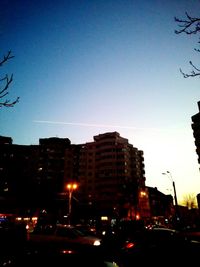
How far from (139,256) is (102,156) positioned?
10582 centimetres

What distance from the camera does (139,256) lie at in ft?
36.6

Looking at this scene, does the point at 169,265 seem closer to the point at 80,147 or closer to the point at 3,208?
the point at 3,208

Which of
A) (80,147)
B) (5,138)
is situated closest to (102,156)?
(80,147)

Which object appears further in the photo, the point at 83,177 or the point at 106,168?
the point at 83,177

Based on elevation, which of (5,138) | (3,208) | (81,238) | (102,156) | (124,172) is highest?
(5,138)

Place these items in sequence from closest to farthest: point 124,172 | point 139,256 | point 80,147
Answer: point 139,256
point 124,172
point 80,147

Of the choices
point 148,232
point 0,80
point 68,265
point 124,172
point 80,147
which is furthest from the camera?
point 80,147

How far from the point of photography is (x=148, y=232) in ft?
40.3

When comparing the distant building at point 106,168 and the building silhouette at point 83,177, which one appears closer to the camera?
the building silhouette at point 83,177

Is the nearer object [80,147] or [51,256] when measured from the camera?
[51,256]

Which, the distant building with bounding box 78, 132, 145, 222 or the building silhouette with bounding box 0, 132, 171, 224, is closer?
the building silhouette with bounding box 0, 132, 171, 224

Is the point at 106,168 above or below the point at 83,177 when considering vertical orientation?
above

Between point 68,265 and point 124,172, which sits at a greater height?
point 124,172

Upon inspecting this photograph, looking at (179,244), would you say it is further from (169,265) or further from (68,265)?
(68,265)
